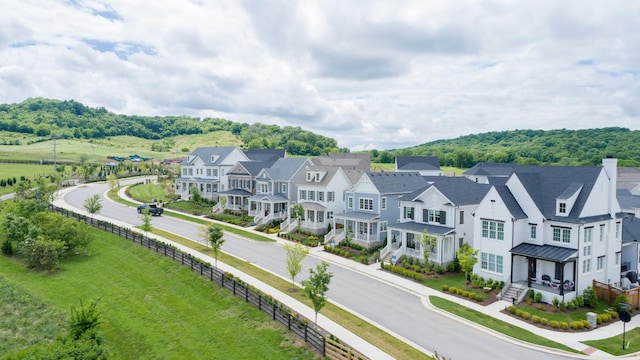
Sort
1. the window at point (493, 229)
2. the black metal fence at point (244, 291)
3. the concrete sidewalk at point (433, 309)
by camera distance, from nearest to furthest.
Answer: the concrete sidewalk at point (433, 309), the black metal fence at point (244, 291), the window at point (493, 229)

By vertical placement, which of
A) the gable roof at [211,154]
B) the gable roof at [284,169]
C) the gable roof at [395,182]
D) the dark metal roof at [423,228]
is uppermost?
the gable roof at [211,154]

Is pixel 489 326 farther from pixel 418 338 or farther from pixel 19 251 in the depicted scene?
pixel 19 251

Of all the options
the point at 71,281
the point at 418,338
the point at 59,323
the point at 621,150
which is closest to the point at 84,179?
the point at 71,281

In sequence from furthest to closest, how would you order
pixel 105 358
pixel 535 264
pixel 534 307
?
pixel 535 264 → pixel 534 307 → pixel 105 358

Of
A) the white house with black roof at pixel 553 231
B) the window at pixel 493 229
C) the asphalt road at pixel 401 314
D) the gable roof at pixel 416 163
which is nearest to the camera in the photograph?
the asphalt road at pixel 401 314

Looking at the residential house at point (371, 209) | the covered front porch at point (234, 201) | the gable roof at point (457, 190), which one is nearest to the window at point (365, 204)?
the residential house at point (371, 209)

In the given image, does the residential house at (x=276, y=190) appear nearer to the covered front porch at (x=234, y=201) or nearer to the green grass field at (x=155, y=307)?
Result: the covered front porch at (x=234, y=201)
